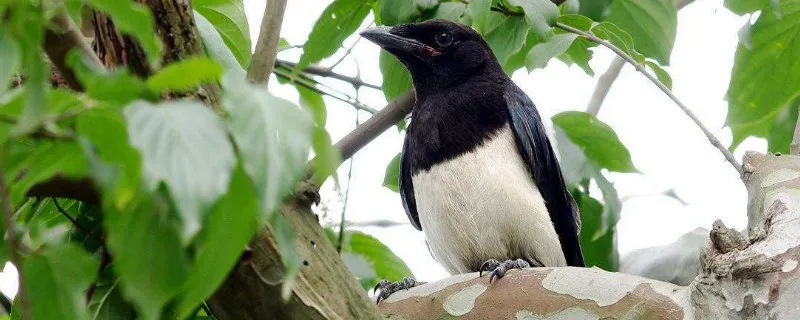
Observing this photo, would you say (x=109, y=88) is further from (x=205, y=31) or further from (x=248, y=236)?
(x=205, y=31)

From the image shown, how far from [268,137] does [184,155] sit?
0.11m

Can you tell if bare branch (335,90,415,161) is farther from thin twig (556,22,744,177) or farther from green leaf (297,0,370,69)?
thin twig (556,22,744,177)

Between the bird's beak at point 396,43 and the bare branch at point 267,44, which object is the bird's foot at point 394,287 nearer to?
the bare branch at point 267,44

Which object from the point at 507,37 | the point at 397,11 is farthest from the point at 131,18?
the point at 507,37

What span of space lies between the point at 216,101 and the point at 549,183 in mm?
2562

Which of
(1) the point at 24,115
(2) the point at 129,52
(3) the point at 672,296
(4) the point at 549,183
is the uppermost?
(2) the point at 129,52

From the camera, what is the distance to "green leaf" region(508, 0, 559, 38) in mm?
3695

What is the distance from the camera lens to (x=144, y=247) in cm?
161

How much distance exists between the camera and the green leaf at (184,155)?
1.39 metres

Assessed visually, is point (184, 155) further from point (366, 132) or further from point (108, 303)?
point (366, 132)

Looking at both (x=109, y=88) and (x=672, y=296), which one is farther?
(x=672, y=296)

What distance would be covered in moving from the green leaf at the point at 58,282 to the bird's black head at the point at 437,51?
2976 mm

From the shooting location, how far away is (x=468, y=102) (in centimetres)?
460

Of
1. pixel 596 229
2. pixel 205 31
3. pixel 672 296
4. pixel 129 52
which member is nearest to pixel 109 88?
pixel 129 52
